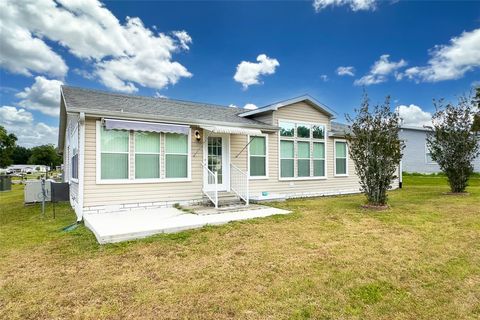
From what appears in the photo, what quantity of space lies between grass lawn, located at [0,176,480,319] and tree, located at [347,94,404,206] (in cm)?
232

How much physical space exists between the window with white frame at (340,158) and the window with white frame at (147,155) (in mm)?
8184

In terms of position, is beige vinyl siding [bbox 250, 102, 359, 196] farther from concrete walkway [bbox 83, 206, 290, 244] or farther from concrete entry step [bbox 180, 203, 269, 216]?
concrete walkway [bbox 83, 206, 290, 244]

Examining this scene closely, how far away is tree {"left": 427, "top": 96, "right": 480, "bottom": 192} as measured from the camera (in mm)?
11789

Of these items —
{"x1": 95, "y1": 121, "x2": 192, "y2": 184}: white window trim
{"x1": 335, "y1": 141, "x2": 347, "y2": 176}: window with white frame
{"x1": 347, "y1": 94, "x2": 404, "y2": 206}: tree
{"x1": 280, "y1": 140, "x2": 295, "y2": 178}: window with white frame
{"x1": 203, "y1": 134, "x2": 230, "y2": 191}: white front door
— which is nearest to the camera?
{"x1": 95, "y1": 121, "x2": 192, "y2": 184}: white window trim

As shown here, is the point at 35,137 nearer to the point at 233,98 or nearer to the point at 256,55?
the point at 233,98

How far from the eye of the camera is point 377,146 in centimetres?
845

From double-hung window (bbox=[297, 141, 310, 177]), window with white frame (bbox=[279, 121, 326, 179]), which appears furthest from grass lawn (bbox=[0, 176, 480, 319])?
double-hung window (bbox=[297, 141, 310, 177])

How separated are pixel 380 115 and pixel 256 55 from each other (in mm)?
11288

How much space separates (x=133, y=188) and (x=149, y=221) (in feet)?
6.35

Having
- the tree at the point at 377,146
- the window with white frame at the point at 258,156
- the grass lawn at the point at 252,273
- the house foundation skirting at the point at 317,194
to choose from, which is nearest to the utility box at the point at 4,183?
the grass lawn at the point at 252,273

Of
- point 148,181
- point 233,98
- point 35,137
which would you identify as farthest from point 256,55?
point 35,137

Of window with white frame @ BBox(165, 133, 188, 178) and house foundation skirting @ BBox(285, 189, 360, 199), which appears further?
house foundation skirting @ BBox(285, 189, 360, 199)

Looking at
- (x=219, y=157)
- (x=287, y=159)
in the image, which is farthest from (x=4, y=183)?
(x=287, y=159)

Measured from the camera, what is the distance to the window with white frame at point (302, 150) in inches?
444
